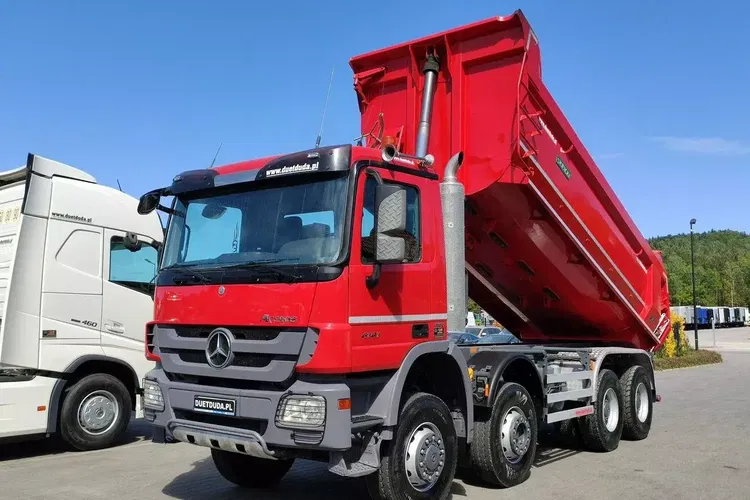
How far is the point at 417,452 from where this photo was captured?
5.29m

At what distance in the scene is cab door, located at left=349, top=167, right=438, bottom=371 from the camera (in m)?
4.84

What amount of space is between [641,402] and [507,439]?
4.10 meters

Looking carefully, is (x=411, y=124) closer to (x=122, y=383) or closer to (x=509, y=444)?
(x=509, y=444)

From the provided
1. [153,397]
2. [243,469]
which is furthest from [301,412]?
[243,469]

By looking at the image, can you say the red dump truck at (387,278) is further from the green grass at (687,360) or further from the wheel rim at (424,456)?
the green grass at (687,360)

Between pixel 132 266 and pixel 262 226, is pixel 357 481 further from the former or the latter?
pixel 132 266

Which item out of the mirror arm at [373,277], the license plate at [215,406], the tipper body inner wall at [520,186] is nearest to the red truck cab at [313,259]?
the mirror arm at [373,277]

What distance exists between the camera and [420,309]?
5.46 metres

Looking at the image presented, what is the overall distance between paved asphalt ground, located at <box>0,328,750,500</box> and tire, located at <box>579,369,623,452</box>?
159 mm

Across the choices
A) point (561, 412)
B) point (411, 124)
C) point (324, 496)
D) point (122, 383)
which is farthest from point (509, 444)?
point (122, 383)

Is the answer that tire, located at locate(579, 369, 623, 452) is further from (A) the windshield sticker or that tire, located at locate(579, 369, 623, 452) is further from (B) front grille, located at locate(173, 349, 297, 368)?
(A) the windshield sticker

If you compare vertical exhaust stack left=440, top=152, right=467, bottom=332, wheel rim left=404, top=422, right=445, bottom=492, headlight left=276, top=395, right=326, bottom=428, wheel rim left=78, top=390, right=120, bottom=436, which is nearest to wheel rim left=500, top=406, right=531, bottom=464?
wheel rim left=404, top=422, right=445, bottom=492

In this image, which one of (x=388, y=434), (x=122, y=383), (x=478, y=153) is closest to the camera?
(x=388, y=434)

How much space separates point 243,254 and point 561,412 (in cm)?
439
